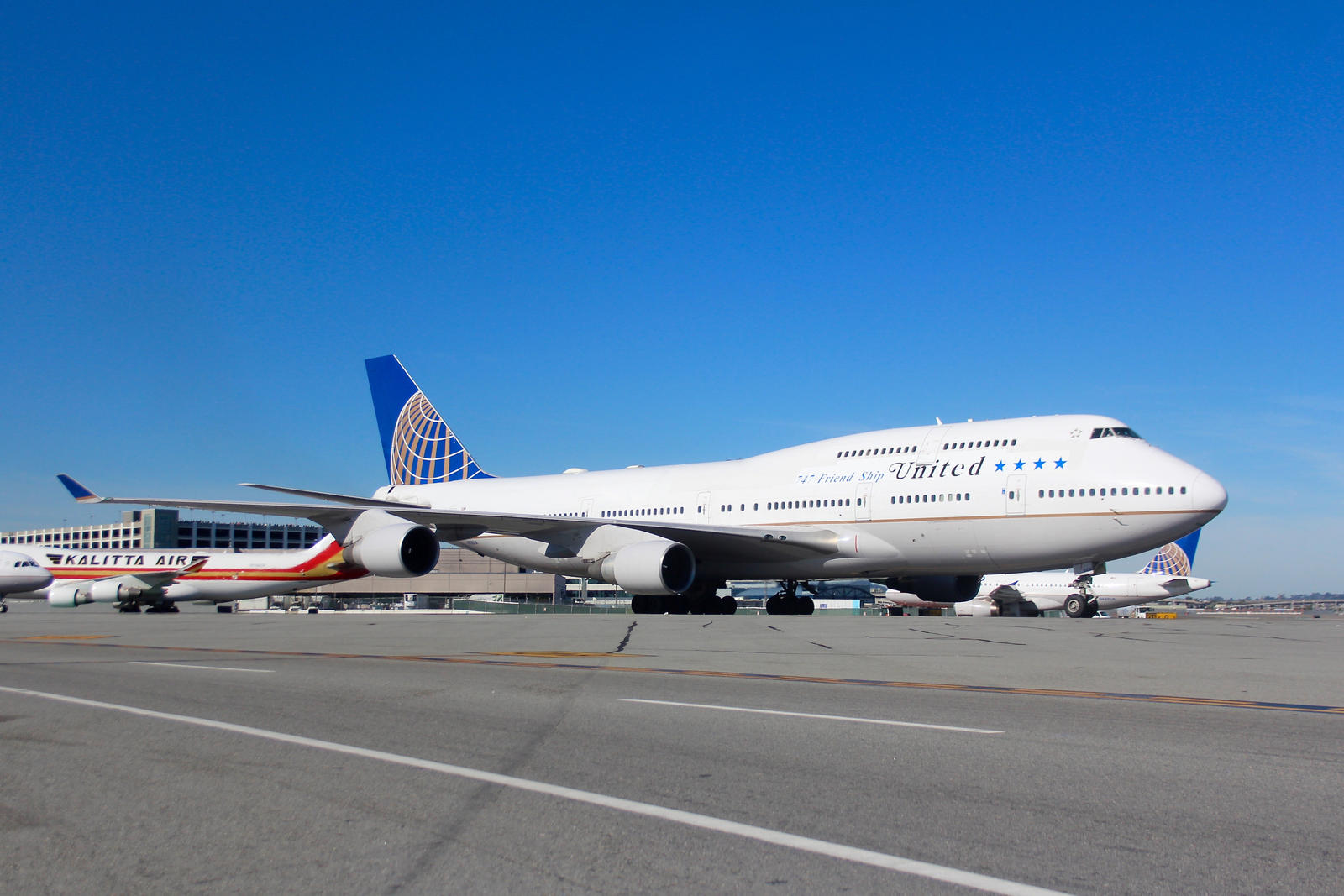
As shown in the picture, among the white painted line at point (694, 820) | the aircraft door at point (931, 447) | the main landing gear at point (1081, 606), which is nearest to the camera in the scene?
the white painted line at point (694, 820)

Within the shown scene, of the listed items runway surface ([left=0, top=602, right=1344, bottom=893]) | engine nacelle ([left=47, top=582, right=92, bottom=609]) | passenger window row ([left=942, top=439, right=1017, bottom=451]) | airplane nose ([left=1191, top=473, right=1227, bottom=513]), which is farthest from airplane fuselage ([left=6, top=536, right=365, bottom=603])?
runway surface ([left=0, top=602, right=1344, bottom=893])

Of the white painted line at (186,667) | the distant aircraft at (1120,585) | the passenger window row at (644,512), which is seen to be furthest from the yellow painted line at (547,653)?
the distant aircraft at (1120,585)

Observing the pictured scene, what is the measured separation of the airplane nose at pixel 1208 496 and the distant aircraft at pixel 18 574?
45384 mm

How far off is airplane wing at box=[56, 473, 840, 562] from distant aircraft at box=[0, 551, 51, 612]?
58.2 feet

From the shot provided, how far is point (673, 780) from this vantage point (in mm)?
5289

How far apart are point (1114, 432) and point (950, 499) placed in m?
4.37

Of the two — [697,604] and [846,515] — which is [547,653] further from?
[697,604]

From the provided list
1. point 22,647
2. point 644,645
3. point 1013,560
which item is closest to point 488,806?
point 644,645

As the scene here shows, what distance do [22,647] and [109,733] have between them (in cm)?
1111

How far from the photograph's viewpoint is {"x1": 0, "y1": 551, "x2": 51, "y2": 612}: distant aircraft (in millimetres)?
43062

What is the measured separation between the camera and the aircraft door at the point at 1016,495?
2508 cm

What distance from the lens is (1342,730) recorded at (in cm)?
686

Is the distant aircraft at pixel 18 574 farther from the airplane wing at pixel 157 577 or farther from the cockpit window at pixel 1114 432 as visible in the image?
the cockpit window at pixel 1114 432

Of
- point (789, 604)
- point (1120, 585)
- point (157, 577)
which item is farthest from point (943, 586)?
point (157, 577)
